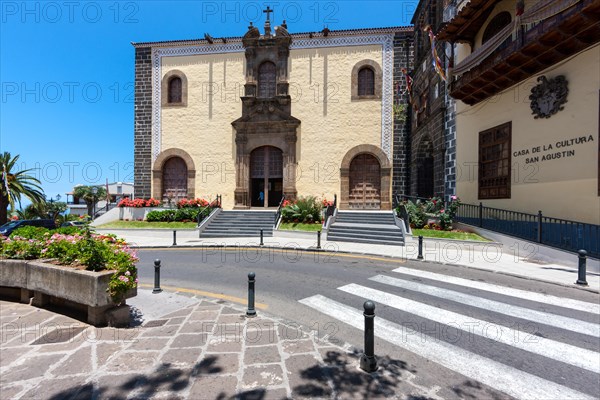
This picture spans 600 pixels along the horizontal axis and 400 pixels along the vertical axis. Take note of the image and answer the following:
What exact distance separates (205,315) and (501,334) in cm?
461

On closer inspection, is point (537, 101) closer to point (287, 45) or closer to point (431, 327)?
point (431, 327)

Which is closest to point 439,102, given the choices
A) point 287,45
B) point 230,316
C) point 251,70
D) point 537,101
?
point 537,101

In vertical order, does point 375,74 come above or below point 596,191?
above

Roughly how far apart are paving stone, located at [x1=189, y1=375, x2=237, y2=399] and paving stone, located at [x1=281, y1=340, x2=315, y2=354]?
32.8 inches

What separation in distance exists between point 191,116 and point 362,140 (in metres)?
12.4

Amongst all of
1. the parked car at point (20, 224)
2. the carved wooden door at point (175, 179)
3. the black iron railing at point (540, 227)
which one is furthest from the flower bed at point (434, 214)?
the parked car at point (20, 224)

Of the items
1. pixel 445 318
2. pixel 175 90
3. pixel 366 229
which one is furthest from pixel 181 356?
pixel 175 90

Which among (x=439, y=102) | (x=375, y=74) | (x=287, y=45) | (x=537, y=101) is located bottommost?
(x=537, y=101)

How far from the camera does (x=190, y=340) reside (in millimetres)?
3918

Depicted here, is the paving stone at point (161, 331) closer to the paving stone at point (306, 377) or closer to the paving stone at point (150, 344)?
the paving stone at point (150, 344)

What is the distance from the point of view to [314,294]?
5.97 m

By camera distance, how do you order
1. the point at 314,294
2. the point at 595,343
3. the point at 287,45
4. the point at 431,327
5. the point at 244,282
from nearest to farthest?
the point at 595,343
the point at 431,327
the point at 314,294
the point at 244,282
the point at 287,45

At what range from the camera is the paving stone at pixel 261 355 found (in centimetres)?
345

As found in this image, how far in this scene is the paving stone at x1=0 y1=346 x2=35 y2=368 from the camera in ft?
11.0
